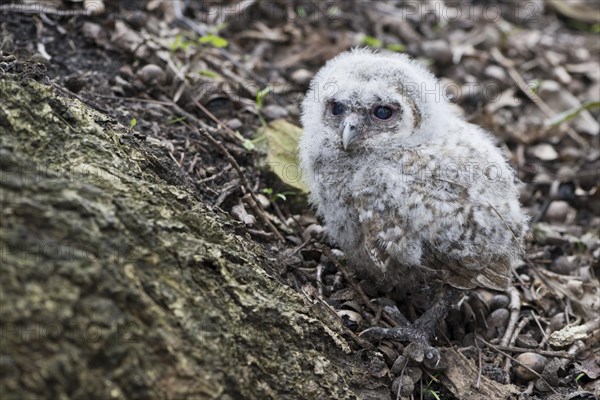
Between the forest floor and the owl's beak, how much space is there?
2.20ft

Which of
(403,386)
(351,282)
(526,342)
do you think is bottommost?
(526,342)

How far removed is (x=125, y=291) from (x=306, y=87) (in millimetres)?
3747

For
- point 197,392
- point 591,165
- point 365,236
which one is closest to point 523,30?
point 591,165

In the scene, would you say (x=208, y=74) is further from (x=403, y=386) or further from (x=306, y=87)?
(x=403, y=386)

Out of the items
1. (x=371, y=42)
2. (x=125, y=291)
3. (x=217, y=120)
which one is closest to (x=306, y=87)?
(x=371, y=42)

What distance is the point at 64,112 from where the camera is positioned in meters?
2.95

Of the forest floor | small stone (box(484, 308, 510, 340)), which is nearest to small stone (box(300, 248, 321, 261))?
the forest floor

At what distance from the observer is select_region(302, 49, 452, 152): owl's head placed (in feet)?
12.5

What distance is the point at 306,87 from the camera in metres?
5.85

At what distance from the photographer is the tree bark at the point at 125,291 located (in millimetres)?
2238

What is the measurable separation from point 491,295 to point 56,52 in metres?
3.51

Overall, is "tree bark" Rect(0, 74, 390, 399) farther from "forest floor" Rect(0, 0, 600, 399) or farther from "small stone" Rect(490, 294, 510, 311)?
"small stone" Rect(490, 294, 510, 311)

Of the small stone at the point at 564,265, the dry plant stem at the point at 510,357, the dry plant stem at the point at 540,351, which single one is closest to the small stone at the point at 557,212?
the small stone at the point at 564,265

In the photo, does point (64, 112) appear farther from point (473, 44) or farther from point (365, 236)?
point (473, 44)
